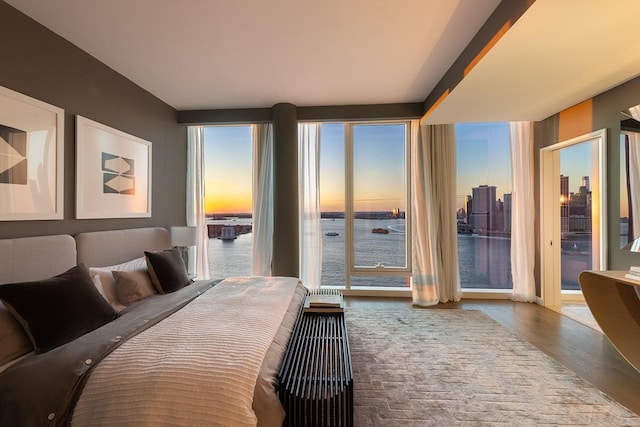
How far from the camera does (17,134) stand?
1.93 meters

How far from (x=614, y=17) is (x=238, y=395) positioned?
Result: 9.78 feet

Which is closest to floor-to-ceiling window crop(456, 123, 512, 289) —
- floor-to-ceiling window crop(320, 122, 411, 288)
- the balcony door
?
the balcony door

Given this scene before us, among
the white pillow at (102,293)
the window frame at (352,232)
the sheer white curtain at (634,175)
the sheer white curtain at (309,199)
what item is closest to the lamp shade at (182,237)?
the white pillow at (102,293)

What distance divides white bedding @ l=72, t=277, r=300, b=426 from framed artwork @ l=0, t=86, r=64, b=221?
4.79 feet

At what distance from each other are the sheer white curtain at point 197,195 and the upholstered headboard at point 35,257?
75.4 inches

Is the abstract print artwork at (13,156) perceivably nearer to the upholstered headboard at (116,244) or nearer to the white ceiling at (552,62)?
the upholstered headboard at (116,244)

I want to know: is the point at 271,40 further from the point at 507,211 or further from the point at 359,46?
the point at 507,211

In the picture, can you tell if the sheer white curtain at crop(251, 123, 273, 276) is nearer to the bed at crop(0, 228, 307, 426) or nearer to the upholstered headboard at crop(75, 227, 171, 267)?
A: the upholstered headboard at crop(75, 227, 171, 267)

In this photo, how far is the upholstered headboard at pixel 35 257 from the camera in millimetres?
1755

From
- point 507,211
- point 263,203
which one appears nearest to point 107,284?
point 263,203

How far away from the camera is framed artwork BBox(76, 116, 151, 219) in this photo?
242 cm

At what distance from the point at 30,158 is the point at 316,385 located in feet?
8.67

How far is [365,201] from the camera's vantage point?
13.5 ft

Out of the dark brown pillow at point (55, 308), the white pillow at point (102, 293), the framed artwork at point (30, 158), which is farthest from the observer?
the white pillow at point (102, 293)
